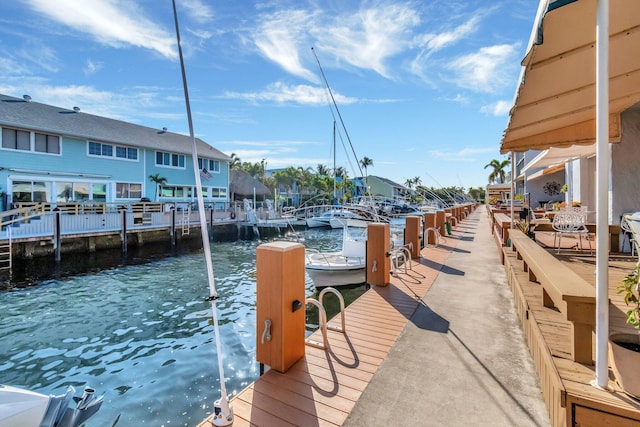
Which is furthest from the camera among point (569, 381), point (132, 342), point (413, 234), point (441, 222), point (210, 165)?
point (210, 165)

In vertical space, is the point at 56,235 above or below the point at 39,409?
above

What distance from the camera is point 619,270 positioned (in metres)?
4.20

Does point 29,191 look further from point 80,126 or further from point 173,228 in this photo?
point 173,228

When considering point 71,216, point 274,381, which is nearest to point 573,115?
point 274,381

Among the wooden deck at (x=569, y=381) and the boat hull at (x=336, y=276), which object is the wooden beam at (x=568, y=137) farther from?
the boat hull at (x=336, y=276)

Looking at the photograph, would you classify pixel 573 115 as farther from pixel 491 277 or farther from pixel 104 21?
pixel 104 21

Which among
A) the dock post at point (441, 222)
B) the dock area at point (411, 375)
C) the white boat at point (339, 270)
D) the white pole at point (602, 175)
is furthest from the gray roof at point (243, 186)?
the white pole at point (602, 175)

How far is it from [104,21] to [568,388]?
4511 millimetres

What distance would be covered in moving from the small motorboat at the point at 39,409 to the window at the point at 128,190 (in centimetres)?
2259

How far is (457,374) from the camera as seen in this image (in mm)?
2980

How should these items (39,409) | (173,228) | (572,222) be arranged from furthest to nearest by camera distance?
(173,228) → (572,222) → (39,409)

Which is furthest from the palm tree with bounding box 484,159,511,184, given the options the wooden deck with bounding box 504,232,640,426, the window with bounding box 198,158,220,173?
the wooden deck with bounding box 504,232,640,426

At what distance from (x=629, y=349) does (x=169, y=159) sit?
1115 inches

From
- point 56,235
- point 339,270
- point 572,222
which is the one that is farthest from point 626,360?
point 56,235
